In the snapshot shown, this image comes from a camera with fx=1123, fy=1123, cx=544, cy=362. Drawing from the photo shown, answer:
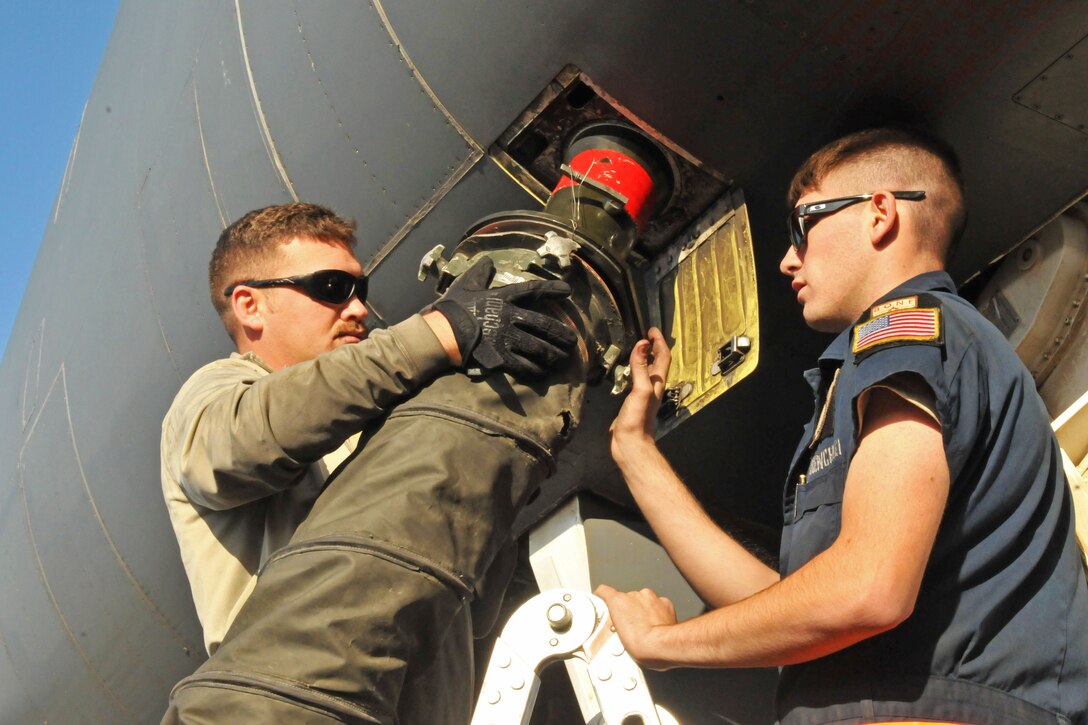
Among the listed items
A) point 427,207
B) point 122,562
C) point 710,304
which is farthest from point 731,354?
point 122,562

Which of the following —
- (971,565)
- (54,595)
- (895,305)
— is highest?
(895,305)

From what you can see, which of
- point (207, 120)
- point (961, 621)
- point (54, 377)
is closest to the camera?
point (961, 621)

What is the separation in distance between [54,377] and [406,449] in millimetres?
3664

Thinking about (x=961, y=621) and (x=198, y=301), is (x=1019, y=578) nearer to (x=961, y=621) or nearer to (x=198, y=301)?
(x=961, y=621)

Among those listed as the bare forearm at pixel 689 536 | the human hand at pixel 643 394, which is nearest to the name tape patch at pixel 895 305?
the bare forearm at pixel 689 536

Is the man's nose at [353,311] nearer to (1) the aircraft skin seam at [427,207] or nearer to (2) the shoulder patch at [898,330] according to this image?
A: (1) the aircraft skin seam at [427,207]

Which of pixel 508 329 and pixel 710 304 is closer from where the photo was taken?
pixel 508 329

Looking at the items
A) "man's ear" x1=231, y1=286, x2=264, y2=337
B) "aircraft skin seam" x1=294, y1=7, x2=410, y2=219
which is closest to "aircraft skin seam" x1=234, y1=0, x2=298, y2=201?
"aircraft skin seam" x1=294, y1=7, x2=410, y2=219

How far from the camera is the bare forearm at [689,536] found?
8.02 ft

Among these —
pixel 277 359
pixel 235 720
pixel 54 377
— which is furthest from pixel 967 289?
pixel 54 377

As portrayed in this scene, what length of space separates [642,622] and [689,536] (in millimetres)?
339

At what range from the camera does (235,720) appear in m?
1.99

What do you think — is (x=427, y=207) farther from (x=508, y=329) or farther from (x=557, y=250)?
(x=508, y=329)

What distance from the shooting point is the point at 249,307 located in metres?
3.05
